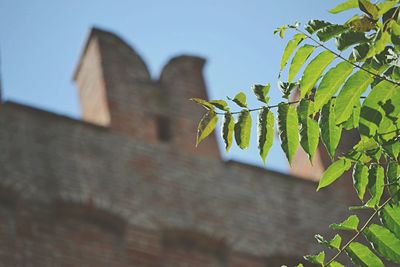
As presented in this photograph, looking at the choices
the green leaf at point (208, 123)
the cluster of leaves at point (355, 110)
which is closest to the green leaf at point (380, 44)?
the cluster of leaves at point (355, 110)

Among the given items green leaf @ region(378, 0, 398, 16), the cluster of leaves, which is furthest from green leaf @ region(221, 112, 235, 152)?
green leaf @ region(378, 0, 398, 16)

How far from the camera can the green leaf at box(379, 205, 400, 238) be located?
13.9 feet

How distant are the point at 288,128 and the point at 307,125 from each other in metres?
0.07

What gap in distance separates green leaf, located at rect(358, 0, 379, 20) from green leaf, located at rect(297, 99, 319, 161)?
396 millimetres

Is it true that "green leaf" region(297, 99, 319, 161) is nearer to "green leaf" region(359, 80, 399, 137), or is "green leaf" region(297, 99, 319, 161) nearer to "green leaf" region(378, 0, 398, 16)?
"green leaf" region(359, 80, 399, 137)

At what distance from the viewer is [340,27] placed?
13.7 feet

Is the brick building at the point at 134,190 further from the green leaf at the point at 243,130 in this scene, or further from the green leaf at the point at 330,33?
the green leaf at the point at 330,33

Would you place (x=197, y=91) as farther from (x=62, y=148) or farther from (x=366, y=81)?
(x=366, y=81)

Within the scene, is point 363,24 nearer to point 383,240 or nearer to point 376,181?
point 376,181

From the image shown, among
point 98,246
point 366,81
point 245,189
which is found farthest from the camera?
point 245,189

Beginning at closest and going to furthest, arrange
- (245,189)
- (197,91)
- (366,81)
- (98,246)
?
(366,81) → (98,246) → (245,189) → (197,91)

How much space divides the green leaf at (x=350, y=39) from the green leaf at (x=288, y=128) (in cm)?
35

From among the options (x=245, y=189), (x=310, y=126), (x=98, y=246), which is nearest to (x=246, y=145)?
(x=310, y=126)

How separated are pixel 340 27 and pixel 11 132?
350 inches
